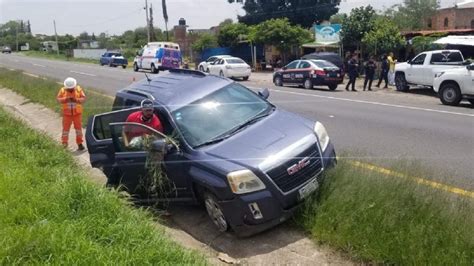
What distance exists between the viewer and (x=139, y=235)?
3959 mm

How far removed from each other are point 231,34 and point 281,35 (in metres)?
9.08

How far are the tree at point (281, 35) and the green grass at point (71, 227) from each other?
29763mm

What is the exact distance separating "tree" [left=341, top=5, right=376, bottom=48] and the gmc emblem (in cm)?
2484

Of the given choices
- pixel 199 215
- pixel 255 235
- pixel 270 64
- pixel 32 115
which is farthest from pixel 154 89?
pixel 270 64

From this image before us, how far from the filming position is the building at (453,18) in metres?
56.1

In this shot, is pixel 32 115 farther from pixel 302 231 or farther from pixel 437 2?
pixel 437 2

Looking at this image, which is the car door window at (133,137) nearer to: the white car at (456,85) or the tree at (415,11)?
the white car at (456,85)

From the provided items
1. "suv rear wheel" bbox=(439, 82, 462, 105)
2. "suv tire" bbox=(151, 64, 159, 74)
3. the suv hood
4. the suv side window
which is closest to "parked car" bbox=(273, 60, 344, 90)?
the suv side window

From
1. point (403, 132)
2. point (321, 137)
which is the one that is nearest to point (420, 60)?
point (403, 132)

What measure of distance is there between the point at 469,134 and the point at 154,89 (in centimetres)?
599

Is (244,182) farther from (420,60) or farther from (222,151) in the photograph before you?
(420,60)

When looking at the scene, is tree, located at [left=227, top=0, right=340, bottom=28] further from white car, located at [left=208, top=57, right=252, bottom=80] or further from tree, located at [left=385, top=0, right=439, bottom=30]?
white car, located at [left=208, top=57, right=252, bottom=80]

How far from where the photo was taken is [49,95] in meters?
17.1

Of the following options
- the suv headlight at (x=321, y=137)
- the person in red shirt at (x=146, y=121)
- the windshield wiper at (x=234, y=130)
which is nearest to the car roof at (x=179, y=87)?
the person in red shirt at (x=146, y=121)
